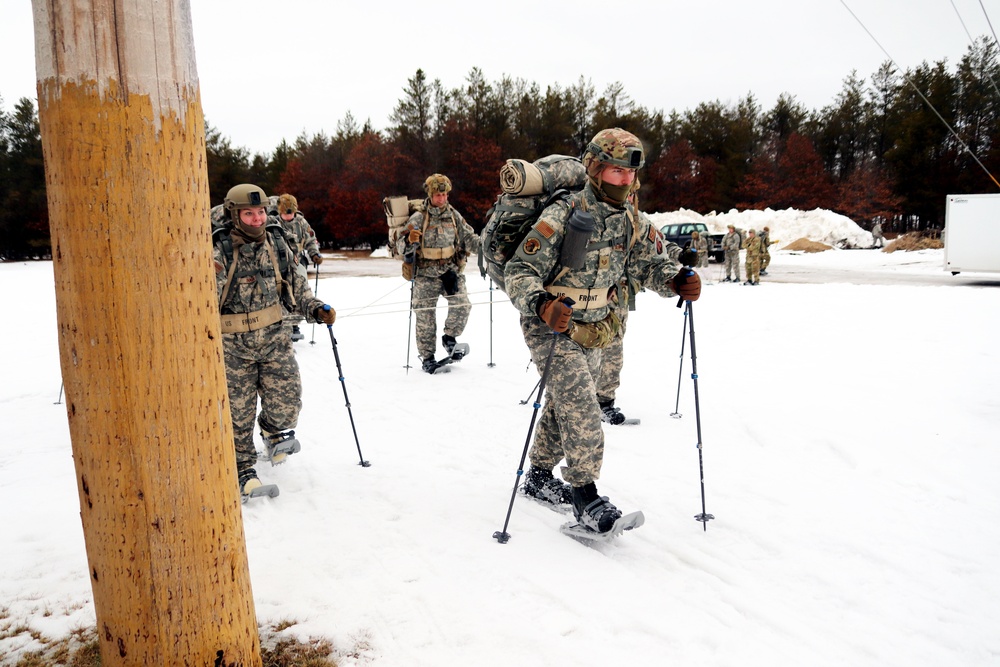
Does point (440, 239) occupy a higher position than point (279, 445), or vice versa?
point (440, 239)

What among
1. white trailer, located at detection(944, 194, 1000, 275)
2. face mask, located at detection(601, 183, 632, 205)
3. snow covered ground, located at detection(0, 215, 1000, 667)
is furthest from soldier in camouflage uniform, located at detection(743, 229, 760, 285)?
face mask, located at detection(601, 183, 632, 205)

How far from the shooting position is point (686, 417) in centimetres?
657

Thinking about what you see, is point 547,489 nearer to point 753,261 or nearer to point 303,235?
point 303,235

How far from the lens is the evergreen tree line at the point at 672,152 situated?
42625mm

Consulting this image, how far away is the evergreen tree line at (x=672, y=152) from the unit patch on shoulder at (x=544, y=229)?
42386mm

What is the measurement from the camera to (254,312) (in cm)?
472

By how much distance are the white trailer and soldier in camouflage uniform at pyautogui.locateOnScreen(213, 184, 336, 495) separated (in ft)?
62.7

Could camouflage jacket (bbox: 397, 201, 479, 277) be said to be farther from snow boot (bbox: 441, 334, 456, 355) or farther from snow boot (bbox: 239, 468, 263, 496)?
snow boot (bbox: 239, 468, 263, 496)

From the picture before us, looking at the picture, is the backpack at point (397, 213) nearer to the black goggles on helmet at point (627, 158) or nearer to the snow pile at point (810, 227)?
the black goggles on helmet at point (627, 158)

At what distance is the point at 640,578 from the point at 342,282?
61.3 feet

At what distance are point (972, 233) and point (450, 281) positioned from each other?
55.8 ft

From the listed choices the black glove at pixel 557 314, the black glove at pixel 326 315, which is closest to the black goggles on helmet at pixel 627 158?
the black glove at pixel 557 314

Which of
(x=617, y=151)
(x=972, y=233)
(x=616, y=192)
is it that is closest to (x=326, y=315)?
(x=616, y=192)

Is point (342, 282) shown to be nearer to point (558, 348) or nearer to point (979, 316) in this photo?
point (979, 316)
